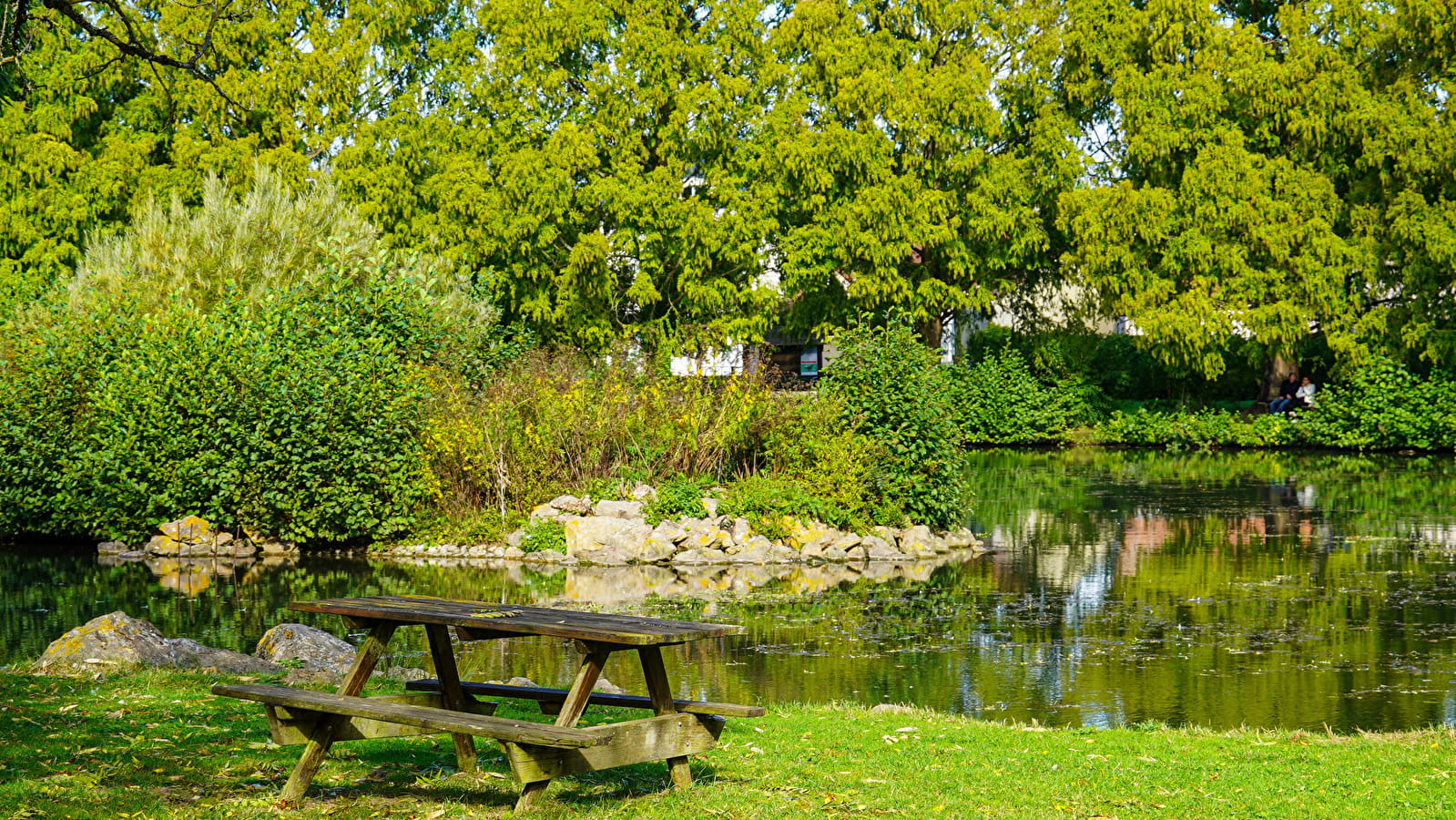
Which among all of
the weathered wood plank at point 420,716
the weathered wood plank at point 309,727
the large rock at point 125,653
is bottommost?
the large rock at point 125,653

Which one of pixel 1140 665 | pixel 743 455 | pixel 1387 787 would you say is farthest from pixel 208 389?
pixel 1387 787

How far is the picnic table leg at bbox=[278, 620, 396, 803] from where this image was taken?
6738mm

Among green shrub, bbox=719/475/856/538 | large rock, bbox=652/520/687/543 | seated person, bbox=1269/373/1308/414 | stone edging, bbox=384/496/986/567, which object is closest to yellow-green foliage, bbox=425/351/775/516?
stone edging, bbox=384/496/986/567

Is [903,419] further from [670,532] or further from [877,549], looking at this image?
[670,532]

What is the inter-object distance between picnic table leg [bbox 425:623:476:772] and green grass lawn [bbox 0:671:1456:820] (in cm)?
10

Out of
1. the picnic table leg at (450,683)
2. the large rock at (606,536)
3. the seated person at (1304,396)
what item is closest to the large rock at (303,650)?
the picnic table leg at (450,683)

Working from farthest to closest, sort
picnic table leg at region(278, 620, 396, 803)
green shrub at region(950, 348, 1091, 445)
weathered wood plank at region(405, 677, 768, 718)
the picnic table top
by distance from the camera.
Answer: green shrub at region(950, 348, 1091, 445) → weathered wood plank at region(405, 677, 768, 718) → picnic table leg at region(278, 620, 396, 803) → the picnic table top

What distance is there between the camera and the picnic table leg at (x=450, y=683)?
288 inches

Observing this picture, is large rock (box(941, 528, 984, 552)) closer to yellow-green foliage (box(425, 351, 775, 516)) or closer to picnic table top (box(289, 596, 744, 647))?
yellow-green foliage (box(425, 351, 775, 516))

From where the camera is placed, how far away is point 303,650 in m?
12.0

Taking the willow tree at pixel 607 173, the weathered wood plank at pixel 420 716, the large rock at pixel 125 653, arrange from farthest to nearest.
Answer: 1. the willow tree at pixel 607 173
2. the large rock at pixel 125 653
3. the weathered wood plank at pixel 420 716

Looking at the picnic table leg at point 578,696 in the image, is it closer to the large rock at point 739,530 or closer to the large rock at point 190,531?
the large rock at point 739,530

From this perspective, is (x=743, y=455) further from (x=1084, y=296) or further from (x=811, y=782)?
(x=1084, y=296)

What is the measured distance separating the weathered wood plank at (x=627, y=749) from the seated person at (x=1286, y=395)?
40.1 m
